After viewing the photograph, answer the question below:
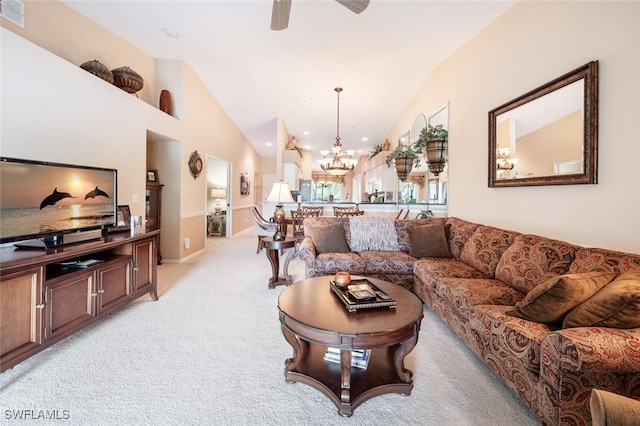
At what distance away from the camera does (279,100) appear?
584 cm

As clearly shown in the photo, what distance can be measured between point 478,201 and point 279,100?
453 cm

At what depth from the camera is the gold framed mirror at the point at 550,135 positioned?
197 cm

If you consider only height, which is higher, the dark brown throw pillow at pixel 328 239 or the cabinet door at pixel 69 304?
the dark brown throw pillow at pixel 328 239

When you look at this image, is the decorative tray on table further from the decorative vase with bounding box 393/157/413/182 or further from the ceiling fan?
the decorative vase with bounding box 393/157/413/182

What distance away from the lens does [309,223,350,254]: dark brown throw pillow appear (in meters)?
3.32

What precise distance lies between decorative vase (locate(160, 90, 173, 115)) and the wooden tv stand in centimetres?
249

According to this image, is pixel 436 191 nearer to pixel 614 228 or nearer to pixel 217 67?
pixel 614 228

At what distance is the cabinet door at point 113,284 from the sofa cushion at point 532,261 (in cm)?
347

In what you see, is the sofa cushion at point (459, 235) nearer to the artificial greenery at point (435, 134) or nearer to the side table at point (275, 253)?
the artificial greenery at point (435, 134)

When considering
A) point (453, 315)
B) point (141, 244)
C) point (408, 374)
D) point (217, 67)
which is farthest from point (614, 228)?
point (217, 67)

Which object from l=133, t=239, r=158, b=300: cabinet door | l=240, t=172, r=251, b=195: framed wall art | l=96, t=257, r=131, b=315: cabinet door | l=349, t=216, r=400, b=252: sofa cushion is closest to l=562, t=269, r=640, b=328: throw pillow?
l=349, t=216, r=400, b=252: sofa cushion

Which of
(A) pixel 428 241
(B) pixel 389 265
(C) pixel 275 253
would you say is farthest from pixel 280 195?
(A) pixel 428 241

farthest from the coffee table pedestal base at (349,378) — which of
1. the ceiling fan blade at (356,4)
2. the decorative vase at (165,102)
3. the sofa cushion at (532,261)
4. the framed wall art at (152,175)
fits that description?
the decorative vase at (165,102)
